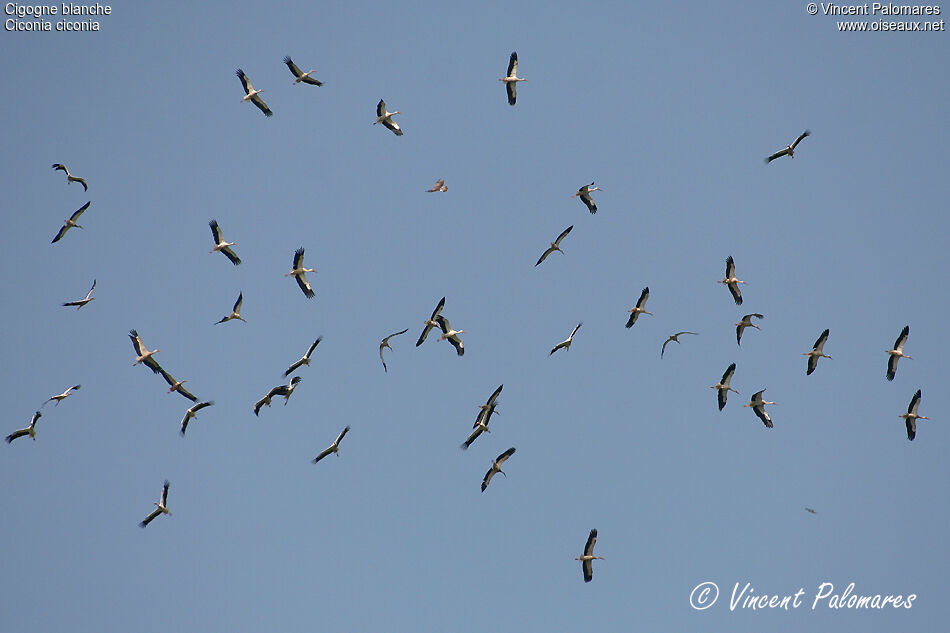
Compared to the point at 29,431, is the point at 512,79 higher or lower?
higher

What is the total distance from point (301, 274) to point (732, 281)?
15596 mm

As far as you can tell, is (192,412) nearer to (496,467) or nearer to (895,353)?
(496,467)

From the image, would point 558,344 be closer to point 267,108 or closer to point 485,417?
point 485,417

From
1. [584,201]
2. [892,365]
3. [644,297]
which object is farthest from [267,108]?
[892,365]

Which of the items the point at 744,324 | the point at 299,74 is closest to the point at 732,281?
the point at 744,324

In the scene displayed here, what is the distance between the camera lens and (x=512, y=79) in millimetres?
46844

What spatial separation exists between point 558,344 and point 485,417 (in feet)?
13.0

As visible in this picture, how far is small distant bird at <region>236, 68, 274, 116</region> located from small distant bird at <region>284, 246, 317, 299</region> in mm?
5026

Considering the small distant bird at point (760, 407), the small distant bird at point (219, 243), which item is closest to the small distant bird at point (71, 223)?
the small distant bird at point (219, 243)

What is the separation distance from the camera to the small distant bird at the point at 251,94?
1796 inches

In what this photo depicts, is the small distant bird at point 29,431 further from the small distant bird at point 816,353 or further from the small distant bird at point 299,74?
the small distant bird at point 816,353

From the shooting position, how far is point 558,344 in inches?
1898

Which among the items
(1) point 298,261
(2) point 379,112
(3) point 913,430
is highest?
(2) point 379,112

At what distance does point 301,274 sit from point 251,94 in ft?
21.4
